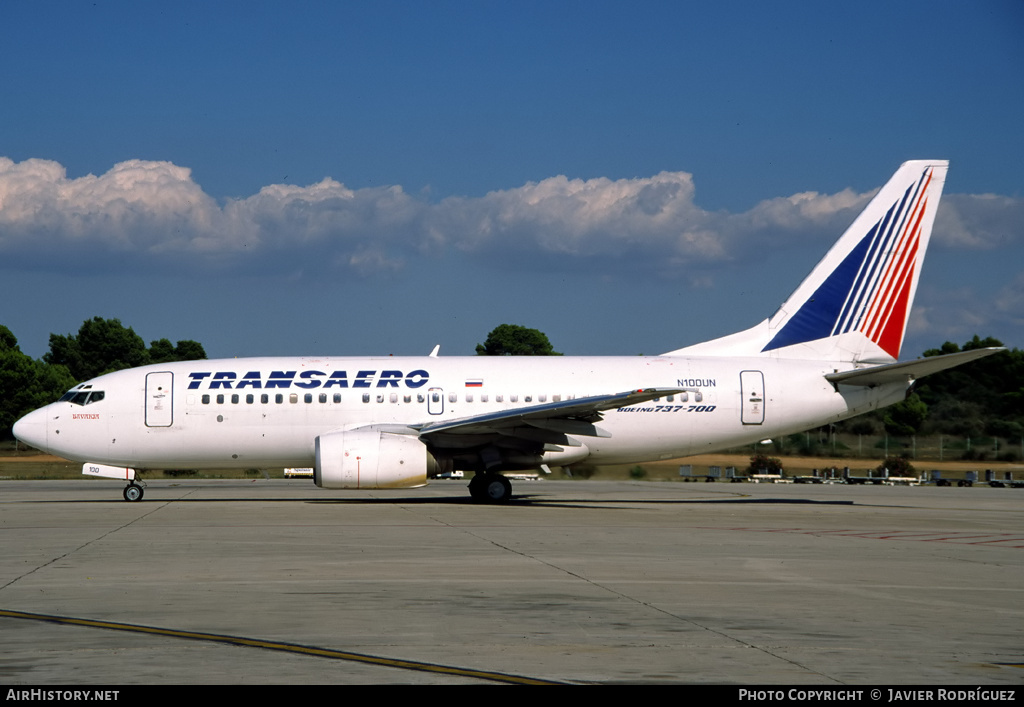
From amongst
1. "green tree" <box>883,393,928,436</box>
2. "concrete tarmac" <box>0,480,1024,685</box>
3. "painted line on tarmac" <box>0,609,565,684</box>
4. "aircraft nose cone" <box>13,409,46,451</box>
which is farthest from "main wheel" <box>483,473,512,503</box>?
"green tree" <box>883,393,928,436</box>

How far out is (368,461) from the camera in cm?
2362

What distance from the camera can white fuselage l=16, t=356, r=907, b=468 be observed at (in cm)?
2570

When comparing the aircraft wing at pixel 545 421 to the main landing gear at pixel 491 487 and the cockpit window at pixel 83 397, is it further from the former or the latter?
the cockpit window at pixel 83 397

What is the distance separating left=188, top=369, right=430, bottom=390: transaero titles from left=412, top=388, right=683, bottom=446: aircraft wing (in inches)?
52.4

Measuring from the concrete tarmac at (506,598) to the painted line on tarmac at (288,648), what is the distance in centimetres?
3

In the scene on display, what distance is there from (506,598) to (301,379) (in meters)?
16.6

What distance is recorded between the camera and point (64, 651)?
7.61 m

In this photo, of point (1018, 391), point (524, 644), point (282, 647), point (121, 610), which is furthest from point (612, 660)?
point (1018, 391)

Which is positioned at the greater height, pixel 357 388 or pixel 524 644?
pixel 357 388

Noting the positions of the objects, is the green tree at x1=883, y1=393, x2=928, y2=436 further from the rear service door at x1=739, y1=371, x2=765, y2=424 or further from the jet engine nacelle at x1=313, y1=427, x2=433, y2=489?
the jet engine nacelle at x1=313, y1=427, x2=433, y2=489

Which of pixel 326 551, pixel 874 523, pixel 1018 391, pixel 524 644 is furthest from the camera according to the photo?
pixel 1018 391

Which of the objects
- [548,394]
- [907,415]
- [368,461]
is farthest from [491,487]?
[907,415]
